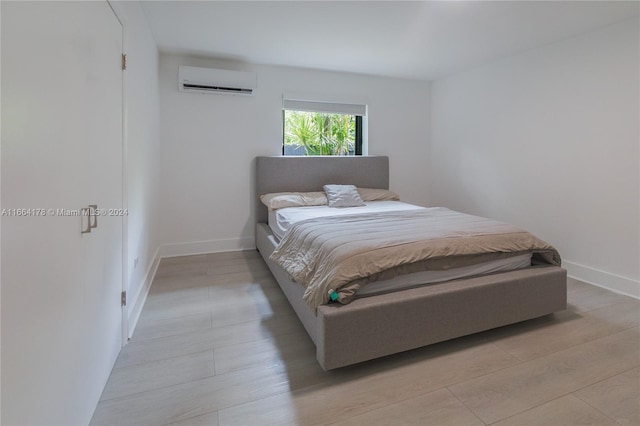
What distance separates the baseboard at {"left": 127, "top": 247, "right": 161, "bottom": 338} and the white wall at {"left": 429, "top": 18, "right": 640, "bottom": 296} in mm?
4012

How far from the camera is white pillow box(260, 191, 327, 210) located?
3693mm

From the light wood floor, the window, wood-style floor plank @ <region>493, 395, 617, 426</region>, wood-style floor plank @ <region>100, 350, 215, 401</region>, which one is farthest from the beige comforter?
the window

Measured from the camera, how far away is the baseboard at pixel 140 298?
2.20 meters

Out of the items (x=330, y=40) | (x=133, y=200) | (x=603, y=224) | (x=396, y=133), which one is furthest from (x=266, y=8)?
(x=603, y=224)

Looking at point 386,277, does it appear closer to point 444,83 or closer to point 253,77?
point 253,77

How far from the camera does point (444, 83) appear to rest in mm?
4727

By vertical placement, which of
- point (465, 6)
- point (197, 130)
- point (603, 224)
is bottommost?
point (603, 224)

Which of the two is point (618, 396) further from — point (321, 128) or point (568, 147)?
point (321, 128)

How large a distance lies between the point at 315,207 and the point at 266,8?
204 centimetres

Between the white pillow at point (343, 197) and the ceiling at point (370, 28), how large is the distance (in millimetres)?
1566

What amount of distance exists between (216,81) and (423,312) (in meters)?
3.43

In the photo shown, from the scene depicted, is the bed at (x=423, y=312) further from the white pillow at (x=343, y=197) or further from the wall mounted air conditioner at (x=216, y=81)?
the wall mounted air conditioner at (x=216, y=81)

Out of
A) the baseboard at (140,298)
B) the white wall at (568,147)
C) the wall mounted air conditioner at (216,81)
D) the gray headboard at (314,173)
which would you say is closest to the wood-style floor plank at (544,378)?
the white wall at (568,147)

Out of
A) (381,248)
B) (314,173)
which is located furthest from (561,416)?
(314,173)
